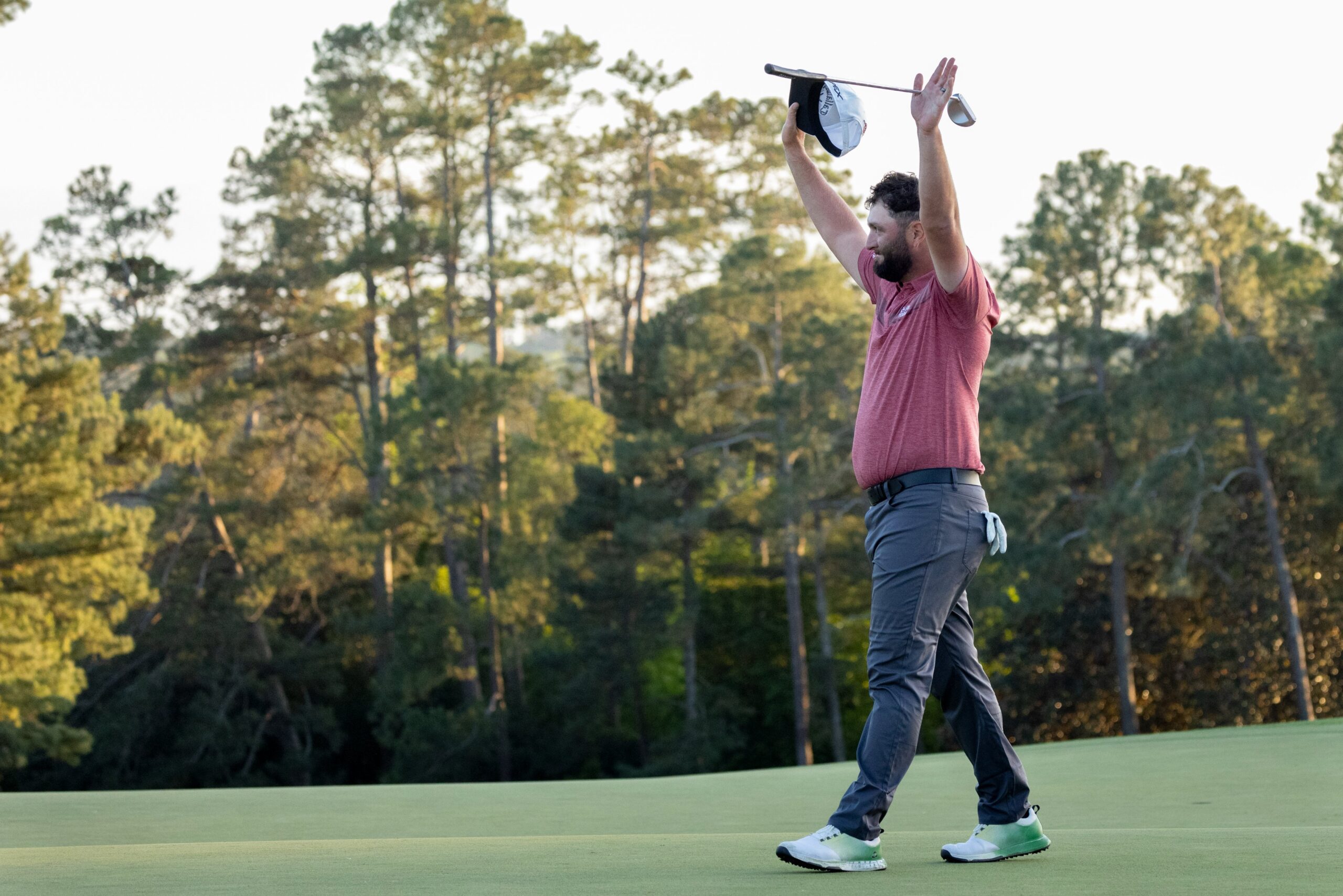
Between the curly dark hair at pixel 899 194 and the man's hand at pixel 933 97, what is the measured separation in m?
0.24

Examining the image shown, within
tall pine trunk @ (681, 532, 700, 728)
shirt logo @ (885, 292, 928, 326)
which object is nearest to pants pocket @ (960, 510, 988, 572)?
shirt logo @ (885, 292, 928, 326)

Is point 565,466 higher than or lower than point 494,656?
higher

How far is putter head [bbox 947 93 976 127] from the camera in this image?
3664mm

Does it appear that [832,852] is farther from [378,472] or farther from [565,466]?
[565,466]

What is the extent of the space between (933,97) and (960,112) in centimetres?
20

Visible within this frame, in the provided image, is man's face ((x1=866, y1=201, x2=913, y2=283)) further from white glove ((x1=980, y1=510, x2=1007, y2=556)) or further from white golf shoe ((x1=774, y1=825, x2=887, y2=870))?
white golf shoe ((x1=774, y1=825, x2=887, y2=870))

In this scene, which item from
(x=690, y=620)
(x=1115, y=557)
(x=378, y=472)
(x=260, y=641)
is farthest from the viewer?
(x=260, y=641)

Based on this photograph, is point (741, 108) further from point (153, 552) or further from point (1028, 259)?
point (153, 552)

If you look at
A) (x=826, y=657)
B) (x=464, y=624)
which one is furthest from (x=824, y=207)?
(x=464, y=624)

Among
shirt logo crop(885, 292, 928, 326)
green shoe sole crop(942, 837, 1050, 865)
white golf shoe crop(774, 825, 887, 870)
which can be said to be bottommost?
green shoe sole crop(942, 837, 1050, 865)

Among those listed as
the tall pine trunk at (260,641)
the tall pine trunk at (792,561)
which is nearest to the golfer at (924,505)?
the tall pine trunk at (792,561)

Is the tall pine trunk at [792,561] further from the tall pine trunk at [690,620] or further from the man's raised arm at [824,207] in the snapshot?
the man's raised arm at [824,207]

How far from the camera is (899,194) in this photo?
3.75 m

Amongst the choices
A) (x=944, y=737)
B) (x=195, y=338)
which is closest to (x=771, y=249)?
(x=944, y=737)
